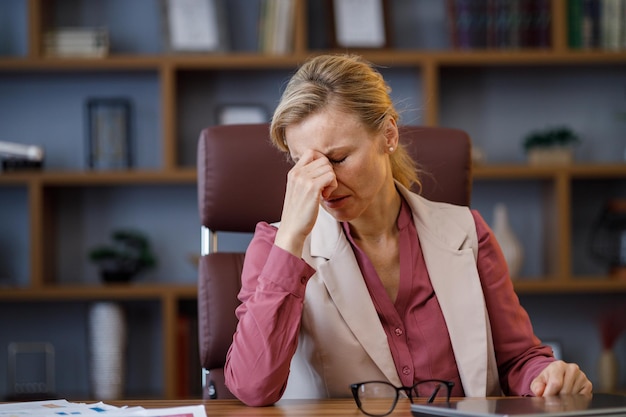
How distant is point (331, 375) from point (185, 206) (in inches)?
80.0

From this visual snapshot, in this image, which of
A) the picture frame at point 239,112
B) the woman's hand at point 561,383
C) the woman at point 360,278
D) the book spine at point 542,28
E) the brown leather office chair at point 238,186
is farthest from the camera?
the picture frame at point 239,112

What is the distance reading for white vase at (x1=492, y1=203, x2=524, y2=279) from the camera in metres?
3.34

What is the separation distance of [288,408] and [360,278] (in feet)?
1.29

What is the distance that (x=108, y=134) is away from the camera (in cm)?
344

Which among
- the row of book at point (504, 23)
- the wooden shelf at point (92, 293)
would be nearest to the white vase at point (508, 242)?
the row of book at point (504, 23)

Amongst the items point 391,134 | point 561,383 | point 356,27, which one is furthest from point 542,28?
point 561,383

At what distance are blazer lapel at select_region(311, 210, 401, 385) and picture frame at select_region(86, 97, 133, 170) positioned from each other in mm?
1844

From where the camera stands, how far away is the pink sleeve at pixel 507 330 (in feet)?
5.51

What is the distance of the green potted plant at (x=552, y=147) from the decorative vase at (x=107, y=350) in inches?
65.0

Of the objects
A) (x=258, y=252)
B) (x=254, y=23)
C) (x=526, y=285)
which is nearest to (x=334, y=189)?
(x=258, y=252)

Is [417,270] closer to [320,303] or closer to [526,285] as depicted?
[320,303]

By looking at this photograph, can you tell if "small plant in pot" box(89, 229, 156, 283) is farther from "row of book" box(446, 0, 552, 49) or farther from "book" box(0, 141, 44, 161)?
"row of book" box(446, 0, 552, 49)

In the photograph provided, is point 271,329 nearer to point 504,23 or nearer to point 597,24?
point 504,23

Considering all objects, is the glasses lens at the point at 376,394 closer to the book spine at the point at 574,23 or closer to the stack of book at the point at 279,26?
the stack of book at the point at 279,26
